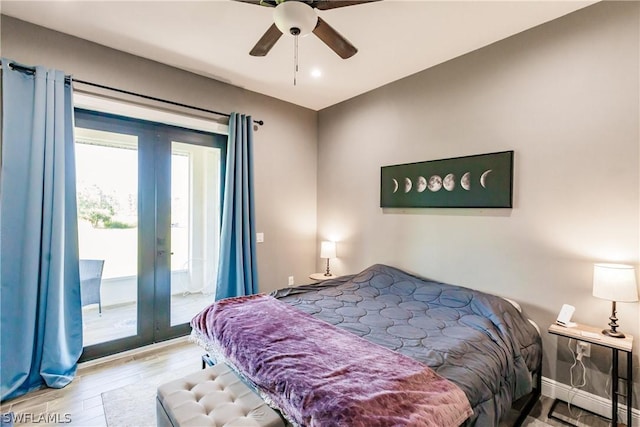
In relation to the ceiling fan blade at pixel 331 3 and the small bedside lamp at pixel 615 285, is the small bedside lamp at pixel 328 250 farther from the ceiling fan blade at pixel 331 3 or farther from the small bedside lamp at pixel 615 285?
the ceiling fan blade at pixel 331 3

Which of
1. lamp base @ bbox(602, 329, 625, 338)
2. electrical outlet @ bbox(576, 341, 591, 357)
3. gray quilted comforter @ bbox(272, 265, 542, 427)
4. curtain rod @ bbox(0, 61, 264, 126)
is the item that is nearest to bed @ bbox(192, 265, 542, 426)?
gray quilted comforter @ bbox(272, 265, 542, 427)

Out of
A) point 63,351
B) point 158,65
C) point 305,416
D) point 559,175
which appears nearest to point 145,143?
point 158,65

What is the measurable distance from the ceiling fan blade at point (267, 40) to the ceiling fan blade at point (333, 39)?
0.26m

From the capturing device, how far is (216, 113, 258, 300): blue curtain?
3461 mm

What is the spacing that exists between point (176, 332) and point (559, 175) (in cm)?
398

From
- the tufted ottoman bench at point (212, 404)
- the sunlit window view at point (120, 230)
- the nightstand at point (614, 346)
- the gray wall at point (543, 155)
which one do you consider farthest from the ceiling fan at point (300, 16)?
the nightstand at point (614, 346)

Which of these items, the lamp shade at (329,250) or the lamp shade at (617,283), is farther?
the lamp shade at (329,250)

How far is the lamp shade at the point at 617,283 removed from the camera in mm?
1856

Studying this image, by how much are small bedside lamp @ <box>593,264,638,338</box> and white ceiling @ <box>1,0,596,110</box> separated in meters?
1.91

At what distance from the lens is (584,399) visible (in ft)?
7.33

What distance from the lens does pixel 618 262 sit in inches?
82.4

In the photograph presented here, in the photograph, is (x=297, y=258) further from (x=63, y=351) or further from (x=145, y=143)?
(x=63, y=351)

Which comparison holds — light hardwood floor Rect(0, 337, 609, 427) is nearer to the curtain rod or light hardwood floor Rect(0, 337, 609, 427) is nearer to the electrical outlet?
the electrical outlet

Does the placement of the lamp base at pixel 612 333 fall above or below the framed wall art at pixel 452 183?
below
